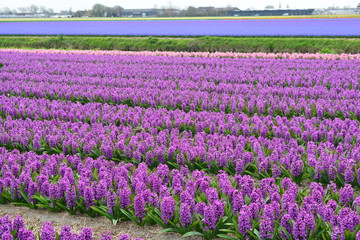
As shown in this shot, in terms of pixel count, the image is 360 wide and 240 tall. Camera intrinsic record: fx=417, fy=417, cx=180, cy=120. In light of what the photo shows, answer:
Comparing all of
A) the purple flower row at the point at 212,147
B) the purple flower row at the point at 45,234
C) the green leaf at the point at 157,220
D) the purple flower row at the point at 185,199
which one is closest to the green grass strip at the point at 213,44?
the purple flower row at the point at 212,147

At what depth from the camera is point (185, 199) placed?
533 cm

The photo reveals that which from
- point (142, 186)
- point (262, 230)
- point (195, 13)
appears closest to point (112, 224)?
point (142, 186)

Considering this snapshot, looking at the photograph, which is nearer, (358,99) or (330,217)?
(330,217)

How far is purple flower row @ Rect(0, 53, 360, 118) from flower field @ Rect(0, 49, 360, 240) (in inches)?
2.6

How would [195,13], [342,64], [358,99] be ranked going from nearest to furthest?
[358,99], [342,64], [195,13]

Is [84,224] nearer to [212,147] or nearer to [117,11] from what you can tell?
[212,147]

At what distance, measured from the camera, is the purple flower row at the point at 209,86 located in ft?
36.6

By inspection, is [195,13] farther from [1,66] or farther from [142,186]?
[142,186]

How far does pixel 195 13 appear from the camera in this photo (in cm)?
10981

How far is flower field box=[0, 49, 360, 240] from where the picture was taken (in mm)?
5020

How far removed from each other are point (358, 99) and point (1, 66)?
1680cm

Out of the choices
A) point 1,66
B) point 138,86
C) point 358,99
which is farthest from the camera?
point 1,66

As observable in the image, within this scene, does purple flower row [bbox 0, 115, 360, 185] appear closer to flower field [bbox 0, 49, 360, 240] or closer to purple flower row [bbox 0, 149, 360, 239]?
flower field [bbox 0, 49, 360, 240]

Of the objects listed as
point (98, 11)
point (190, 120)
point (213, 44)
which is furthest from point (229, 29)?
point (98, 11)
